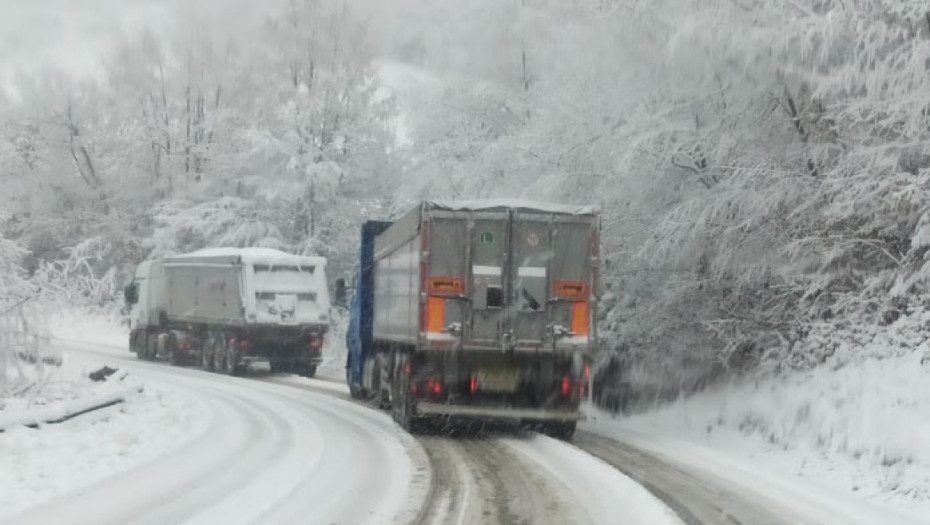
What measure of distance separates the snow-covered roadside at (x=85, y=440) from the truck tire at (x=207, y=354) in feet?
30.9

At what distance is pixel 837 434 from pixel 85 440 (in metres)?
8.58

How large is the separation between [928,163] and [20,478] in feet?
34.3

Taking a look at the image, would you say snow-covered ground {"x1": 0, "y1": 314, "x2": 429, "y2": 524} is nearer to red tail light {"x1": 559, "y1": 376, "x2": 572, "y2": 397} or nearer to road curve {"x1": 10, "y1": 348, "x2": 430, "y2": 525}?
road curve {"x1": 10, "y1": 348, "x2": 430, "y2": 525}

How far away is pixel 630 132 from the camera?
48.3 ft

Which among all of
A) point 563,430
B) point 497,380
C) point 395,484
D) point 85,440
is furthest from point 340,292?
point 395,484

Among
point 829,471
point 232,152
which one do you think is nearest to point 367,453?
point 829,471

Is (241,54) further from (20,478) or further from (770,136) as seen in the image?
(20,478)

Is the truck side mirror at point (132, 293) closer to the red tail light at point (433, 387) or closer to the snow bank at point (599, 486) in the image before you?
the red tail light at point (433, 387)

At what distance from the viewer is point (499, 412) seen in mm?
13383

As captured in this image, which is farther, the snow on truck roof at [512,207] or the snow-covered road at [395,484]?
the snow on truck roof at [512,207]

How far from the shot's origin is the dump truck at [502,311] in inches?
521

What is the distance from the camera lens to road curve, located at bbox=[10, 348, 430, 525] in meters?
7.84

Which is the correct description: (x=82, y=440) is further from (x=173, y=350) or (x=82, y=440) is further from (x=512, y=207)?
(x=173, y=350)

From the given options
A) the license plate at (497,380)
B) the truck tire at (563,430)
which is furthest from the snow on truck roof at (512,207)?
the truck tire at (563,430)
